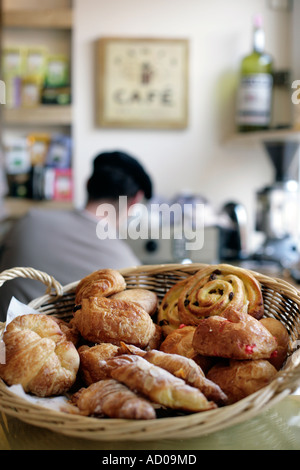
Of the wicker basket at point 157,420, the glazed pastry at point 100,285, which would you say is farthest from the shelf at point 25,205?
the wicker basket at point 157,420

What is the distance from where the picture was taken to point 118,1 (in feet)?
8.70

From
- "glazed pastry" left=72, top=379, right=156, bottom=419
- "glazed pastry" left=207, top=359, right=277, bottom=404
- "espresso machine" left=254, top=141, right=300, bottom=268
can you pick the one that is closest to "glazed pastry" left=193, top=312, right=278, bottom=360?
"glazed pastry" left=207, top=359, right=277, bottom=404

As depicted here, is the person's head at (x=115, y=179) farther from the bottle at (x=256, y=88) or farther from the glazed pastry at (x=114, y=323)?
the glazed pastry at (x=114, y=323)

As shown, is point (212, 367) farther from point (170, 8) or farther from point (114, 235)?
point (170, 8)

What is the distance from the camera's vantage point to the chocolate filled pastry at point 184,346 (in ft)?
2.24

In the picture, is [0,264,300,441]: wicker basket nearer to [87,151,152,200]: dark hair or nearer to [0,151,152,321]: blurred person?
[0,151,152,321]: blurred person

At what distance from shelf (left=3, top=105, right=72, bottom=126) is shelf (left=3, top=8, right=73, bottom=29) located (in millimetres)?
389

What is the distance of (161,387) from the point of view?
54cm

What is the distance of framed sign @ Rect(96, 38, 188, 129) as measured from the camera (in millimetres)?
2654

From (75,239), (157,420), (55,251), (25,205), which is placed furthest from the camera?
(25,205)

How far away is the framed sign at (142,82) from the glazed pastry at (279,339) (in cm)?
208

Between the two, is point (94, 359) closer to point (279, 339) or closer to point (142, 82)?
point (279, 339)

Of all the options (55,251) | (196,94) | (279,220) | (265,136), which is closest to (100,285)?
(55,251)

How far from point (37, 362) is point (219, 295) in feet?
0.90
